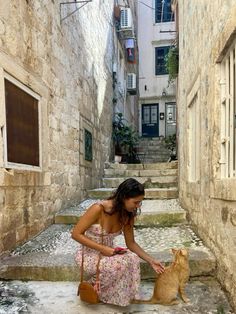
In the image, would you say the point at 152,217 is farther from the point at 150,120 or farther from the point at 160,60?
the point at 160,60

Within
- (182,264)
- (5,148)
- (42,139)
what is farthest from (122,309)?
(42,139)

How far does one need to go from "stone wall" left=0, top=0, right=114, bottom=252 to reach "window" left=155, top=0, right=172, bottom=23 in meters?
9.93

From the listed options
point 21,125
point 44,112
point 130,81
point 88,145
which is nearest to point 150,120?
point 130,81

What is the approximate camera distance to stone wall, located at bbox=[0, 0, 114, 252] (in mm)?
3336

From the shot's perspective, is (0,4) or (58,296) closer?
Result: (58,296)

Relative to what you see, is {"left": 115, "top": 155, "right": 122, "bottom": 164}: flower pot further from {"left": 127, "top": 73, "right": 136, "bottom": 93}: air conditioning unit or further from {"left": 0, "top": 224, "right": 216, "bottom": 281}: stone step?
{"left": 0, "top": 224, "right": 216, "bottom": 281}: stone step

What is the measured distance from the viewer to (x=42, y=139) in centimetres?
419

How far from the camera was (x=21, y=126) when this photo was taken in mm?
3594

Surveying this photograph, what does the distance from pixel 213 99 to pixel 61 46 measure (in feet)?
9.38

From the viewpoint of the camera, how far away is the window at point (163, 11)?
16.8m

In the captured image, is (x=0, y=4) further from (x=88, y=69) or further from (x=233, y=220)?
(x=88, y=69)

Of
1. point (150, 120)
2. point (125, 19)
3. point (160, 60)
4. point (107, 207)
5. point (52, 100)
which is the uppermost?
point (160, 60)

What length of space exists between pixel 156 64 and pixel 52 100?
44.4ft

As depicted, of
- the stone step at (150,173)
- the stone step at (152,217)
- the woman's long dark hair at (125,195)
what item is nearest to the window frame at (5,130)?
the stone step at (152,217)
